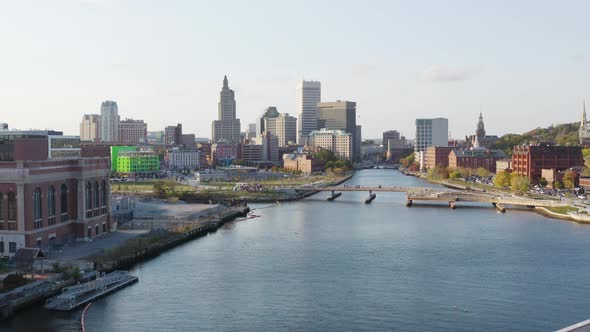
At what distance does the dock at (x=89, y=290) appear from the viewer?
2566 cm

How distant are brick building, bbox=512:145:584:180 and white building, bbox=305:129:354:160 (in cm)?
9400

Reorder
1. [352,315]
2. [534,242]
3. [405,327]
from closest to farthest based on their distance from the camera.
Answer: [405,327] < [352,315] < [534,242]

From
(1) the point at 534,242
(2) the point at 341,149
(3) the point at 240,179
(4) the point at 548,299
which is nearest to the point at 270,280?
(4) the point at 548,299

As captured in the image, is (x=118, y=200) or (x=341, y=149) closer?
(x=118, y=200)

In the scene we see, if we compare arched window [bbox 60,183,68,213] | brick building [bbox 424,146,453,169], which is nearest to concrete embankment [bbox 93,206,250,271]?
arched window [bbox 60,183,68,213]

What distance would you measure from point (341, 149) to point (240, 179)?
266ft

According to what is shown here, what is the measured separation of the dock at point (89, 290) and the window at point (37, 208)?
20.0 ft

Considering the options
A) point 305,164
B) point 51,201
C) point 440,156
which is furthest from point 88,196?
point 440,156

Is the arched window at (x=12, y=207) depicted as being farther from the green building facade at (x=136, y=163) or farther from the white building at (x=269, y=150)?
the white building at (x=269, y=150)

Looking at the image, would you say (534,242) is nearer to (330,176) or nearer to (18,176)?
(18,176)

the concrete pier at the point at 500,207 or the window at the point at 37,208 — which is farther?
the concrete pier at the point at 500,207

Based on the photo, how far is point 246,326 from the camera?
A: 23.5 meters

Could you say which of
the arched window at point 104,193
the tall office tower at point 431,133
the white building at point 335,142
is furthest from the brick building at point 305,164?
the arched window at point 104,193

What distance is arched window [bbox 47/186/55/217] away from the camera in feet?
114
